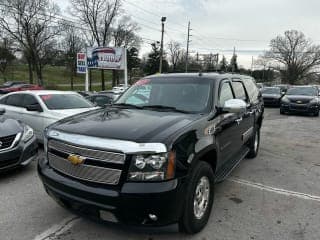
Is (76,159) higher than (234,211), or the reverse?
(76,159)

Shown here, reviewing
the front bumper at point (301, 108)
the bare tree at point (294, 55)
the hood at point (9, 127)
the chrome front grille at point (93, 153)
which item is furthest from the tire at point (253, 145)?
the bare tree at point (294, 55)

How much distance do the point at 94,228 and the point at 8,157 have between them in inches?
93.3

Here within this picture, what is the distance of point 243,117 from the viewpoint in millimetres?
5227

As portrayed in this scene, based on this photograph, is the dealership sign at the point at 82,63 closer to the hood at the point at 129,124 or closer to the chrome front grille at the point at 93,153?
the hood at the point at 129,124

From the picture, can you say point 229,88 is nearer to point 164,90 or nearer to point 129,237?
point 164,90

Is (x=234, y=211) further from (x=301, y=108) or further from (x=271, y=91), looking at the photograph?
(x=271, y=91)

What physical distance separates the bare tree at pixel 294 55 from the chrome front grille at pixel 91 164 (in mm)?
83186

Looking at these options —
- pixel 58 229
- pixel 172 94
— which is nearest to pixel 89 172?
pixel 58 229

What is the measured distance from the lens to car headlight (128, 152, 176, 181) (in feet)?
9.17

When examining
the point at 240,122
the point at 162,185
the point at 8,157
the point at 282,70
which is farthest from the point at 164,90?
the point at 282,70

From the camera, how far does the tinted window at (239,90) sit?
5.09 m

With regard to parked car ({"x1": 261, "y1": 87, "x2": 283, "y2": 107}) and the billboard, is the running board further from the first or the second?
parked car ({"x1": 261, "y1": 87, "x2": 283, "y2": 107})

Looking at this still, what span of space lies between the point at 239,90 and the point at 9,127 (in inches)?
162

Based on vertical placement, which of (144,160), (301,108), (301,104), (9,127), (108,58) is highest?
(108,58)
